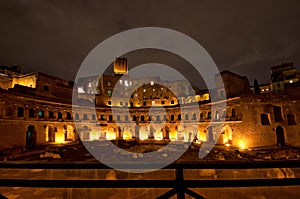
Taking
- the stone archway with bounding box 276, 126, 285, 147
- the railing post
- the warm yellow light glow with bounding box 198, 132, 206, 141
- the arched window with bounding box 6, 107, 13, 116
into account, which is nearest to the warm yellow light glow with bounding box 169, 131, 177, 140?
the warm yellow light glow with bounding box 198, 132, 206, 141

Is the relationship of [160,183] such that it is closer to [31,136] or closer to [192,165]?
[192,165]

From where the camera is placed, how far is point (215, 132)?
1296 inches

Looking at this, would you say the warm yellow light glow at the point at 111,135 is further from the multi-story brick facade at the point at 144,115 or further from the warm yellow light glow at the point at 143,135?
the warm yellow light glow at the point at 143,135

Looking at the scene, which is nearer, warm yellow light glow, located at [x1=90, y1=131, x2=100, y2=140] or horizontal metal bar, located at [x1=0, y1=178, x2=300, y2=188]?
horizontal metal bar, located at [x1=0, y1=178, x2=300, y2=188]

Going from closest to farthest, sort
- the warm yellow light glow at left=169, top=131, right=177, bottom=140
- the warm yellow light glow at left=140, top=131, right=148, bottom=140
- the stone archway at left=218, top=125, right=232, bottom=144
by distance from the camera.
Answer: the stone archway at left=218, top=125, right=232, bottom=144 < the warm yellow light glow at left=169, top=131, right=177, bottom=140 < the warm yellow light glow at left=140, top=131, right=148, bottom=140

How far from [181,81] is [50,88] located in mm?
33417

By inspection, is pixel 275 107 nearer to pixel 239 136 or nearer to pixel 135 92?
pixel 239 136

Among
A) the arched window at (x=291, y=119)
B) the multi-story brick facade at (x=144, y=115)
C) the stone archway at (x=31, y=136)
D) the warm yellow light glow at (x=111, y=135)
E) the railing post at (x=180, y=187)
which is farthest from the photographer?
the warm yellow light glow at (x=111, y=135)

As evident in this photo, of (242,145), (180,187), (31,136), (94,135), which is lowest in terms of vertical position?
(242,145)

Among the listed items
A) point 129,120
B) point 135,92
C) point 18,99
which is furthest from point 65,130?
point 135,92

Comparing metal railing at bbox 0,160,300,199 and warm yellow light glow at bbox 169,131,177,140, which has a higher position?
metal railing at bbox 0,160,300,199

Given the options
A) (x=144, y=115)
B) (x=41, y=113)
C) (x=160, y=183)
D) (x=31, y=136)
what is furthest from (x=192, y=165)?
(x=144, y=115)

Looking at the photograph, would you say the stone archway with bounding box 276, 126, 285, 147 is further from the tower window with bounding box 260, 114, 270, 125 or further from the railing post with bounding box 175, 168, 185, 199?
the railing post with bounding box 175, 168, 185, 199

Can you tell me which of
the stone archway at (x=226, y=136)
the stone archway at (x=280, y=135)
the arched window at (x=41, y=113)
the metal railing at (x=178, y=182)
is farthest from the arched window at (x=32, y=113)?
the stone archway at (x=280, y=135)
